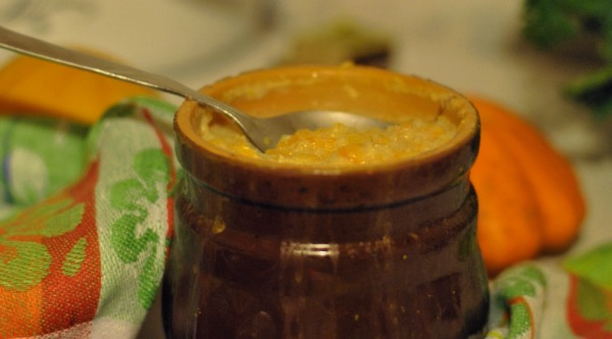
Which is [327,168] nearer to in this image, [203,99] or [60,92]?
[203,99]

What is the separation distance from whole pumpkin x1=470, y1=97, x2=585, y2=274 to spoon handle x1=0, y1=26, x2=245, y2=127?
0.28 m

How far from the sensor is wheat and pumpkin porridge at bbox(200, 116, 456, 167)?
1.39 feet

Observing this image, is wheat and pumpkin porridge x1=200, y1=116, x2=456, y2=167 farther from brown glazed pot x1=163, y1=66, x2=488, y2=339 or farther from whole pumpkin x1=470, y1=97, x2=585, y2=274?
whole pumpkin x1=470, y1=97, x2=585, y2=274

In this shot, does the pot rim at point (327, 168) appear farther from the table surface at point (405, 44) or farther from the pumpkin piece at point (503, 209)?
the table surface at point (405, 44)

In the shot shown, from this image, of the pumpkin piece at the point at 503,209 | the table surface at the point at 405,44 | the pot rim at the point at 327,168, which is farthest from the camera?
the table surface at the point at 405,44

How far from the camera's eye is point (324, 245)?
39 cm

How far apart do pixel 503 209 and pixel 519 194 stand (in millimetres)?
28

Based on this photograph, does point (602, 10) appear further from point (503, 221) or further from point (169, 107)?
point (169, 107)

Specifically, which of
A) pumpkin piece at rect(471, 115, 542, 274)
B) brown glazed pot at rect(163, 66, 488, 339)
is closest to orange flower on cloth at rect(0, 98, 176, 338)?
brown glazed pot at rect(163, 66, 488, 339)

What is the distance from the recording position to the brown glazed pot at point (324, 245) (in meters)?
0.38

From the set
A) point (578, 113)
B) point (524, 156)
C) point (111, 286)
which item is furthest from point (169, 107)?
point (578, 113)

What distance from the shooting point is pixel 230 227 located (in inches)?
15.9

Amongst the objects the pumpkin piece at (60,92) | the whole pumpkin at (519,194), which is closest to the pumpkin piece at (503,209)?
the whole pumpkin at (519,194)

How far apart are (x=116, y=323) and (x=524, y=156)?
428 mm
